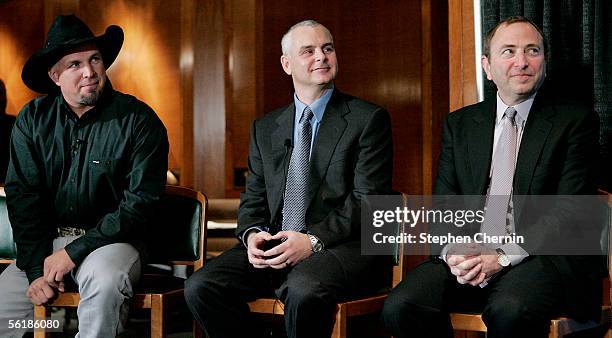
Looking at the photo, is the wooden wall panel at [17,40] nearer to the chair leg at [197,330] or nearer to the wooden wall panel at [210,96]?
the wooden wall panel at [210,96]

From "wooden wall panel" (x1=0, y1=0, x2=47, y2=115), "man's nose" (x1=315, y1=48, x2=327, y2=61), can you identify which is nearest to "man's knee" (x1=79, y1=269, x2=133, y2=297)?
"man's nose" (x1=315, y1=48, x2=327, y2=61)

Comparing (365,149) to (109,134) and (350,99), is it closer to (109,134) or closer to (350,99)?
(350,99)

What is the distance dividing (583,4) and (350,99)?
0.95m

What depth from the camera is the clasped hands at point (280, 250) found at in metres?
2.73

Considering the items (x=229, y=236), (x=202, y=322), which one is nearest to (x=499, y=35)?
(x=202, y=322)

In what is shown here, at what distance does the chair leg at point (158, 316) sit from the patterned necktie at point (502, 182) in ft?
3.82

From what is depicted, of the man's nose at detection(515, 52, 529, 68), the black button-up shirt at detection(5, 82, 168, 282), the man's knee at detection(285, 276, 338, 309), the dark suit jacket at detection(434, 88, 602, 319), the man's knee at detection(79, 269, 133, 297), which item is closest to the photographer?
the dark suit jacket at detection(434, 88, 602, 319)

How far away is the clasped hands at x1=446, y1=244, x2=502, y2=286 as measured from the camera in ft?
8.02

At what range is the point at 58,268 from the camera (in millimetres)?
2891

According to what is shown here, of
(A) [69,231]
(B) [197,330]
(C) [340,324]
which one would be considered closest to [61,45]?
(A) [69,231]

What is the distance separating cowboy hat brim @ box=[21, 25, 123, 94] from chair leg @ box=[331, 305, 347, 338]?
56.4 inches

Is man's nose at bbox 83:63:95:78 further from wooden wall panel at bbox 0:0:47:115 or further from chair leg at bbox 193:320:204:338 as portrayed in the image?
wooden wall panel at bbox 0:0:47:115

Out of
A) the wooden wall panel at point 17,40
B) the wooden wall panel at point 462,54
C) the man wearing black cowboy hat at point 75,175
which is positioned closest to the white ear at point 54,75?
the man wearing black cowboy hat at point 75,175

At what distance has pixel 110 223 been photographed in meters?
2.96
